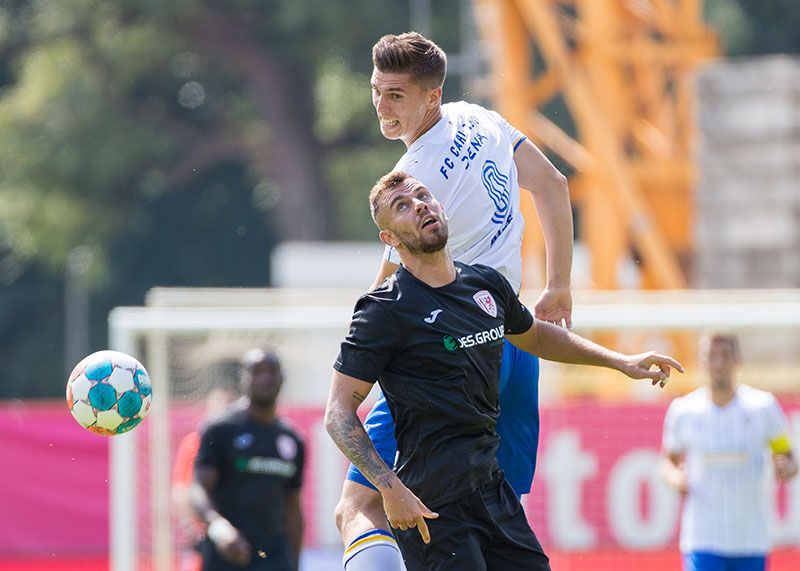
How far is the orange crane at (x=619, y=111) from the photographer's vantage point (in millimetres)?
24500

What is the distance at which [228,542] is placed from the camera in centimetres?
891

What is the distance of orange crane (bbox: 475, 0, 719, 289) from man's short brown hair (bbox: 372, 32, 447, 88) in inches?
731

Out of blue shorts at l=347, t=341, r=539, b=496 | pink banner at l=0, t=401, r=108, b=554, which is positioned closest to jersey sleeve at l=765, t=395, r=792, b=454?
blue shorts at l=347, t=341, r=539, b=496

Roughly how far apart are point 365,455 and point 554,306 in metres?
1.20

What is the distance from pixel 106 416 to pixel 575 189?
20.7 metres

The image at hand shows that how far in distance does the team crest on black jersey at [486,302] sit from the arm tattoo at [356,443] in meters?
0.54

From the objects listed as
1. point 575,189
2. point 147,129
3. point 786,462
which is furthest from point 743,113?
point 147,129

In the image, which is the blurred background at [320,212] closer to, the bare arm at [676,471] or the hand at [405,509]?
the bare arm at [676,471]

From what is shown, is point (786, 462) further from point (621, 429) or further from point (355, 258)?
point (355, 258)

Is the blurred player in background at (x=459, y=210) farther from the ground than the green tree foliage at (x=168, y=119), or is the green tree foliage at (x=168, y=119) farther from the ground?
the green tree foliage at (x=168, y=119)

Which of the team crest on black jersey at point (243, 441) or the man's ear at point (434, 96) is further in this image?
the team crest on black jersey at point (243, 441)

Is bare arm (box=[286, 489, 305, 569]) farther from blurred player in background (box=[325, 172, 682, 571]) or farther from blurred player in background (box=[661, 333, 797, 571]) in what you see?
blurred player in background (box=[325, 172, 682, 571])

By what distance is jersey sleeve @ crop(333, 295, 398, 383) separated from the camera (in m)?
5.20

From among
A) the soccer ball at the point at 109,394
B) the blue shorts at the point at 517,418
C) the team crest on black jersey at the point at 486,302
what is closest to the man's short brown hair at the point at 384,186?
the team crest on black jersey at the point at 486,302
